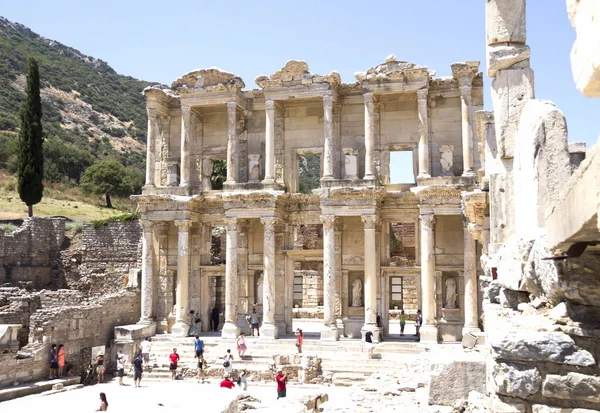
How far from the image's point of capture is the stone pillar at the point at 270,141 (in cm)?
2528

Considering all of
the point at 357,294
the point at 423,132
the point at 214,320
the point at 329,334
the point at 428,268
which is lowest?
the point at 329,334

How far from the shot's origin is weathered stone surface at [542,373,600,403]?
3969mm

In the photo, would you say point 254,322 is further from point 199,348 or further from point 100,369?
point 100,369

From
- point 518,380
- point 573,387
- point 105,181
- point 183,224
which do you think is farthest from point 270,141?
point 105,181

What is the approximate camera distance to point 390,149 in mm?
25734

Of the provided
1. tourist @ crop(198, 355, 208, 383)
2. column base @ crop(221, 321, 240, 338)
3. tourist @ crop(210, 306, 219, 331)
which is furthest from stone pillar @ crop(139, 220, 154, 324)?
tourist @ crop(198, 355, 208, 383)

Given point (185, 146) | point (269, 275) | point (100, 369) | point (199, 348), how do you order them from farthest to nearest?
point (185, 146), point (269, 275), point (199, 348), point (100, 369)

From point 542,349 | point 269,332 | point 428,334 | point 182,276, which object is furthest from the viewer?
point 182,276

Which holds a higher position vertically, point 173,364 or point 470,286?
point 470,286

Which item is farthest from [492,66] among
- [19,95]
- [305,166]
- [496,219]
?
[305,166]

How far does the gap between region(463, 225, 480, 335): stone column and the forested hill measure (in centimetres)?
4366

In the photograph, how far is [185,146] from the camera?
26484 mm

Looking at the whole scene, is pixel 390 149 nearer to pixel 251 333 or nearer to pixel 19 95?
pixel 251 333

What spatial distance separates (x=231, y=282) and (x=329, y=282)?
3842 millimetres
